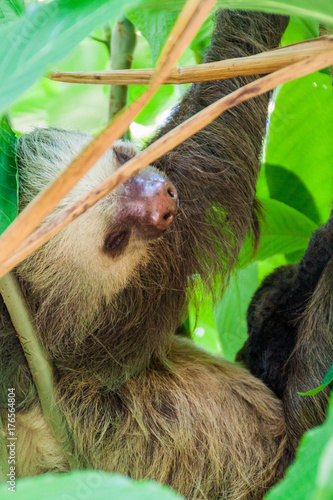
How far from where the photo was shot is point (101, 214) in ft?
6.86

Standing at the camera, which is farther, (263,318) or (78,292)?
(263,318)

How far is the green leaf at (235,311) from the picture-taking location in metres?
2.66

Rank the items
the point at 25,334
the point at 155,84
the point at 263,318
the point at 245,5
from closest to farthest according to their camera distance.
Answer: the point at 155,84, the point at 245,5, the point at 25,334, the point at 263,318

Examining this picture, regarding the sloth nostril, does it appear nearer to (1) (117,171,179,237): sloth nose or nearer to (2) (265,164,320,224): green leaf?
(1) (117,171,179,237): sloth nose

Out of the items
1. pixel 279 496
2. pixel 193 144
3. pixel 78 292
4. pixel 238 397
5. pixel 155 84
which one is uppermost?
pixel 193 144

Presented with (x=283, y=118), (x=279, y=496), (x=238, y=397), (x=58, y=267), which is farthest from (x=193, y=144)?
(x=279, y=496)

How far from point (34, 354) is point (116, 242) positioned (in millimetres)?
606

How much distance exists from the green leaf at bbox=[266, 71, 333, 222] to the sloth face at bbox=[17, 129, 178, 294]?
23.3 inches

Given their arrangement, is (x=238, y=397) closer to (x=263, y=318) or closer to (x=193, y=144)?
(x=263, y=318)

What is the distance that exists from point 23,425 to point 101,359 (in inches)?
16.0

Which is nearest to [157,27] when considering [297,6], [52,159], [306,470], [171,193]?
[171,193]

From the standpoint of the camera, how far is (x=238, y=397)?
7.95 feet

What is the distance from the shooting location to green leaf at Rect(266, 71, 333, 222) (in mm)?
2188

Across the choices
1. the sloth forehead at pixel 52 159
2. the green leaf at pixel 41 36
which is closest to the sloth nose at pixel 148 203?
the sloth forehead at pixel 52 159
